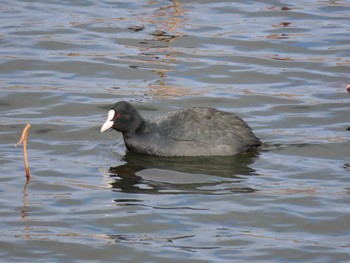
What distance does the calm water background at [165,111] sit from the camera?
8398mm

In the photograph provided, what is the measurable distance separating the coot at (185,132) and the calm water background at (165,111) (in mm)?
139

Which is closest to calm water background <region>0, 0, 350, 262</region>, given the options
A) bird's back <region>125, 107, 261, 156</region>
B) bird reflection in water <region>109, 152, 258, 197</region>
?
bird reflection in water <region>109, 152, 258, 197</region>

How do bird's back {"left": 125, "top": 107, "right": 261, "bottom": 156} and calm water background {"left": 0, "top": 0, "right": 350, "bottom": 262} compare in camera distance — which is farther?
bird's back {"left": 125, "top": 107, "right": 261, "bottom": 156}

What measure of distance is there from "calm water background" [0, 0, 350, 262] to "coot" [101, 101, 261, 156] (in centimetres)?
14

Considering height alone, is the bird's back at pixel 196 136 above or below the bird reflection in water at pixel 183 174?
above

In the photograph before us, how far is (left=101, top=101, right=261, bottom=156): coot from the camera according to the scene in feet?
35.9

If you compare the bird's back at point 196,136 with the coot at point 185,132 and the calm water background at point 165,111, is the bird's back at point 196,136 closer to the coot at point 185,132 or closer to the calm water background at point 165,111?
the coot at point 185,132

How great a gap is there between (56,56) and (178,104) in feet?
9.06

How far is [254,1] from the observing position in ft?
58.9

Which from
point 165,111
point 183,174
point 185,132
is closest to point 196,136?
point 185,132

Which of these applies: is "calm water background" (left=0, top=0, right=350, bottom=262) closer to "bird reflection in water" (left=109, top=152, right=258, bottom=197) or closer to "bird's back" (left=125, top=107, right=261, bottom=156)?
"bird reflection in water" (left=109, top=152, right=258, bottom=197)

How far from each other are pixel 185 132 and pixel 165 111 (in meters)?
1.70

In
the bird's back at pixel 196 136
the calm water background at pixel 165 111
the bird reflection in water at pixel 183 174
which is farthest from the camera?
the bird's back at pixel 196 136

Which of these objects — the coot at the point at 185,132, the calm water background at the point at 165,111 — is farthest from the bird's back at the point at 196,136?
the calm water background at the point at 165,111
